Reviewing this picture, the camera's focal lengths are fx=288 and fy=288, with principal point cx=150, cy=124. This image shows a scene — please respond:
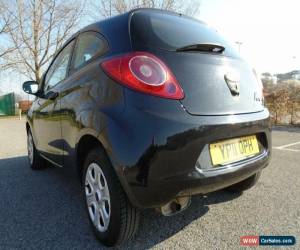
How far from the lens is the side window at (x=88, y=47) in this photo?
219cm

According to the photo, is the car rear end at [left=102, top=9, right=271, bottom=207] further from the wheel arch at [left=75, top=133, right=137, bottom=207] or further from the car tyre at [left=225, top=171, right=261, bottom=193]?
the car tyre at [left=225, top=171, right=261, bottom=193]

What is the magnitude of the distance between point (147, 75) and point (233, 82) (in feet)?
2.18

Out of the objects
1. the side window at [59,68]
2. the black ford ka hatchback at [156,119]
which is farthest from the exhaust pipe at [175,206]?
the side window at [59,68]

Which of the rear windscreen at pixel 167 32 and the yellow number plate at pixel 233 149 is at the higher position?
the rear windscreen at pixel 167 32

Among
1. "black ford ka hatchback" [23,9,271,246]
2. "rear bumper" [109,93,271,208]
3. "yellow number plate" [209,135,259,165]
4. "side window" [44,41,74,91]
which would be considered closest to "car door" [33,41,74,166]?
"side window" [44,41,74,91]

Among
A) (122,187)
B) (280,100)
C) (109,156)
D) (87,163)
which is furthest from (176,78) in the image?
(280,100)

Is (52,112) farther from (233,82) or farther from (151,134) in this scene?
(233,82)

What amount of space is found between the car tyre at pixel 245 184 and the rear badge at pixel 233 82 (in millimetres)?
978

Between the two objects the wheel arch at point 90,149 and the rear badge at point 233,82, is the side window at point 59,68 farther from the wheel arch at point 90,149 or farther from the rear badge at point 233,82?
the rear badge at point 233,82

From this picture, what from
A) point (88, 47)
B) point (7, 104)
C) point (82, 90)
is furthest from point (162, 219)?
point (7, 104)

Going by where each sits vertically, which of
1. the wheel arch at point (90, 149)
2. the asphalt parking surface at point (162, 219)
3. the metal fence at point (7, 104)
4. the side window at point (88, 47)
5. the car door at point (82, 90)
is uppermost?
the side window at point (88, 47)

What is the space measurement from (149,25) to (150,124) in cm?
81

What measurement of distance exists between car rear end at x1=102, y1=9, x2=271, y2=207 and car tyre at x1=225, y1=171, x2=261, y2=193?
0.55 m

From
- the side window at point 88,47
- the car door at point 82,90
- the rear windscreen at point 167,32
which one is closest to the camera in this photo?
the rear windscreen at point 167,32
